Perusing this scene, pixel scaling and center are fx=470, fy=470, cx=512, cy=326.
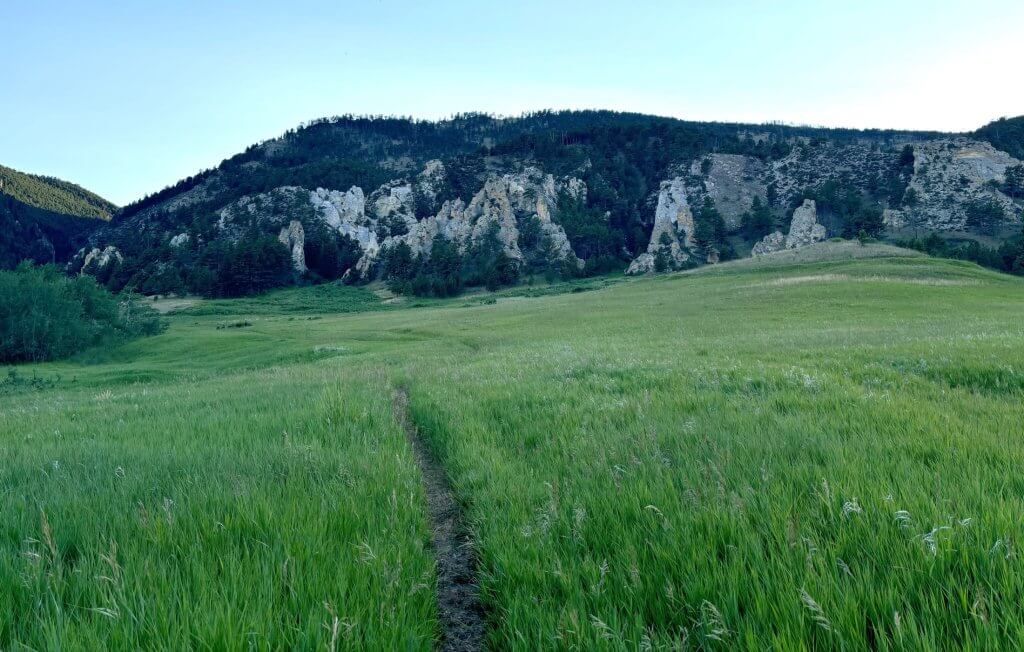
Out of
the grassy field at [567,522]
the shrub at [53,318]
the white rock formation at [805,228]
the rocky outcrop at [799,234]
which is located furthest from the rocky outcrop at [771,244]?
the grassy field at [567,522]

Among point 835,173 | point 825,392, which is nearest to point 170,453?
point 825,392

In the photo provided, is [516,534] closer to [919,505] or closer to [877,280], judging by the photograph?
[919,505]

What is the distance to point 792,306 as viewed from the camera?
43.2 metres

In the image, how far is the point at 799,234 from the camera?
547ft

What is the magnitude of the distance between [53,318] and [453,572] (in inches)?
2899

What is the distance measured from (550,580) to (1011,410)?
6.74m

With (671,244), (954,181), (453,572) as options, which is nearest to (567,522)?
(453,572)

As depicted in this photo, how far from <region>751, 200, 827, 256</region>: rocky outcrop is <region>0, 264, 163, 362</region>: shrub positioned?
172m

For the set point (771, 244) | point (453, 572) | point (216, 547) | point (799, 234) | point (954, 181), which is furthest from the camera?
point (799, 234)

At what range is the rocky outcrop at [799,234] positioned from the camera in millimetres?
164375

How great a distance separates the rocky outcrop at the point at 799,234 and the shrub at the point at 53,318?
172208mm

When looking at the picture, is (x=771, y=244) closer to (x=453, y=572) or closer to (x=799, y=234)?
(x=799, y=234)

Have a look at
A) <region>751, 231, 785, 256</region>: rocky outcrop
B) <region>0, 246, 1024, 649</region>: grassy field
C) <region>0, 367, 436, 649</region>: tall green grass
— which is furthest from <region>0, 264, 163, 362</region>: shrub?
<region>751, 231, 785, 256</region>: rocky outcrop

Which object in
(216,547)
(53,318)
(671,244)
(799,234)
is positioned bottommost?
(216,547)
